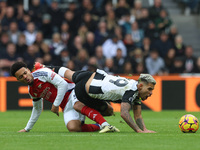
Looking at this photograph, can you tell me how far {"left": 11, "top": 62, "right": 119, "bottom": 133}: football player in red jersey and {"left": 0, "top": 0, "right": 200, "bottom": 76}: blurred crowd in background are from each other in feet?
22.6

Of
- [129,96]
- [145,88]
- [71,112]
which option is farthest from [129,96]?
[71,112]

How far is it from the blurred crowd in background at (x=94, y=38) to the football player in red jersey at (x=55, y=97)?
271 inches

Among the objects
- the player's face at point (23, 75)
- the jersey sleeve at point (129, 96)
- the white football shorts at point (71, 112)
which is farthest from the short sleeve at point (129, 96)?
the player's face at point (23, 75)

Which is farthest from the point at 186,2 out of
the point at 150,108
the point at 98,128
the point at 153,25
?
the point at 98,128

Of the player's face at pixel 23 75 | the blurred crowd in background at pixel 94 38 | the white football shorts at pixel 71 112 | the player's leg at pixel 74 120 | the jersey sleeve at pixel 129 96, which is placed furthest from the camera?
→ the blurred crowd in background at pixel 94 38

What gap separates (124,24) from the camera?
61.1ft

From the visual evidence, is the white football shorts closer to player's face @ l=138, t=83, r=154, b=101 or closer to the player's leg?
the player's leg

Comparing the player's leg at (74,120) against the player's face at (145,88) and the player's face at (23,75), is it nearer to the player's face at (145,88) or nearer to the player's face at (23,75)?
the player's face at (23,75)

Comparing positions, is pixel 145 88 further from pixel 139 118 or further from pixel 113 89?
pixel 139 118

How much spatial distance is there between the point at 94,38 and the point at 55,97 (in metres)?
8.74

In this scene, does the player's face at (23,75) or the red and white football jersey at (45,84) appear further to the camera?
A: the red and white football jersey at (45,84)

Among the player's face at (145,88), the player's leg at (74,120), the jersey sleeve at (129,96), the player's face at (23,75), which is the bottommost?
the player's leg at (74,120)

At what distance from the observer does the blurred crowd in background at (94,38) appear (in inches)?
676

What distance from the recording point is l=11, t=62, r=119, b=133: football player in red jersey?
8820 millimetres
